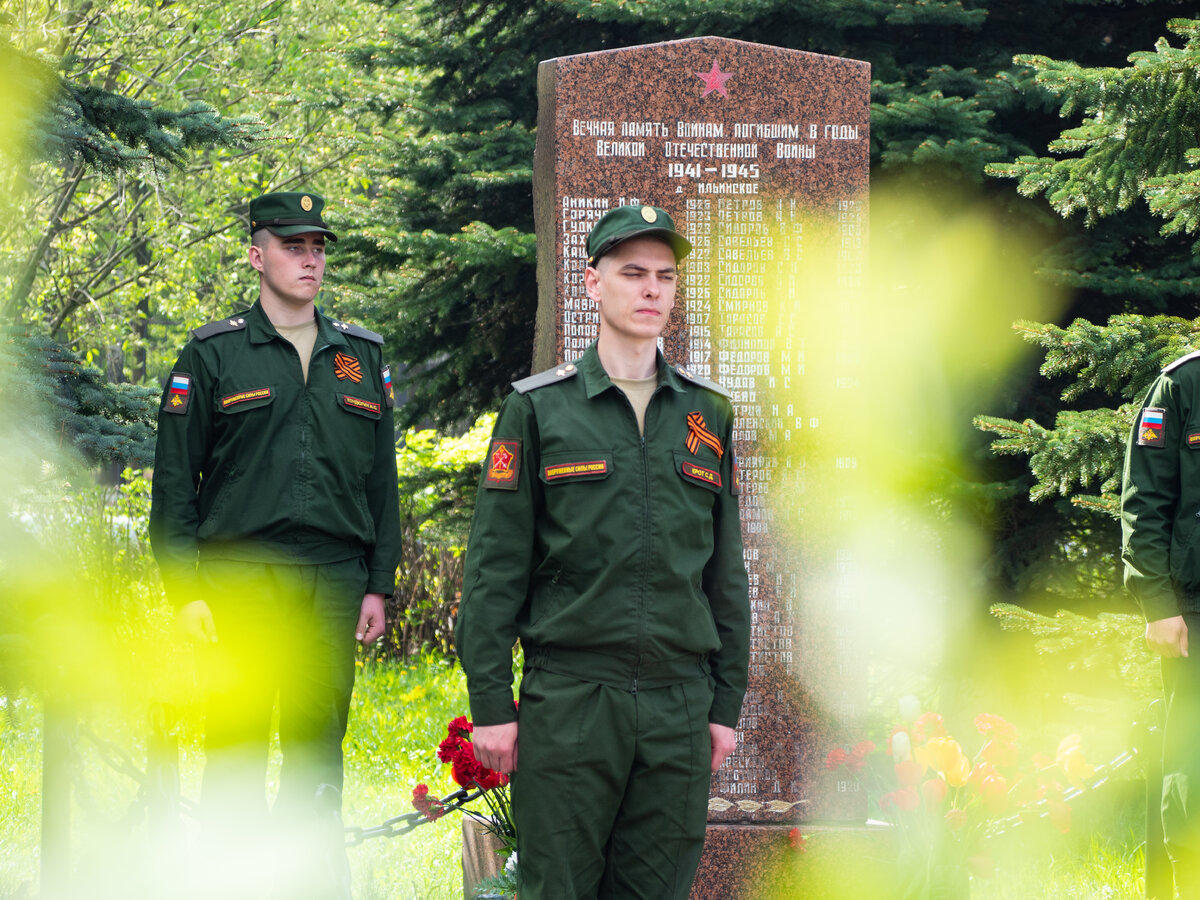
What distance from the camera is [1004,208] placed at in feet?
22.9

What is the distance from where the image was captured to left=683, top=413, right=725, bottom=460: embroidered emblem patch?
2801 millimetres

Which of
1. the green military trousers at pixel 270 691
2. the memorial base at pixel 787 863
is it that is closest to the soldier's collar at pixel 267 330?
the green military trousers at pixel 270 691

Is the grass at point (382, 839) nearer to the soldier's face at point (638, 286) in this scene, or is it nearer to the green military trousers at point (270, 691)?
the green military trousers at point (270, 691)

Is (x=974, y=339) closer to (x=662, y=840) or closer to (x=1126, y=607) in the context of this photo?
(x=1126, y=607)

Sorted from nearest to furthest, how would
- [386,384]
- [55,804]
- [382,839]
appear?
[55,804]
[386,384]
[382,839]

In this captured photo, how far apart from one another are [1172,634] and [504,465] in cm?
224

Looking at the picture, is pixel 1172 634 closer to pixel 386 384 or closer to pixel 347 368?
pixel 386 384

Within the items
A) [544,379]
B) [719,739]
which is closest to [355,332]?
[544,379]

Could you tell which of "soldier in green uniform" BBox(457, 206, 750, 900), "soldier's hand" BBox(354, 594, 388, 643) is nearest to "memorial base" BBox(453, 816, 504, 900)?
"soldier's hand" BBox(354, 594, 388, 643)

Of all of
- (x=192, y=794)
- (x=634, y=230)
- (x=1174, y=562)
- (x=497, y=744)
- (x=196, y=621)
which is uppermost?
(x=634, y=230)

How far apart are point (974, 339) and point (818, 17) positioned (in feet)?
7.11

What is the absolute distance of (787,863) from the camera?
4.20m

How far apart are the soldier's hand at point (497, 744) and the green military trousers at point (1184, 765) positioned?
216cm

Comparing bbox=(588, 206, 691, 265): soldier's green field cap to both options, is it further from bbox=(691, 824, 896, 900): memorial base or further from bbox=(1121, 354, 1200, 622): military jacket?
bbox=(691, 824, 896, 900): memorial base
